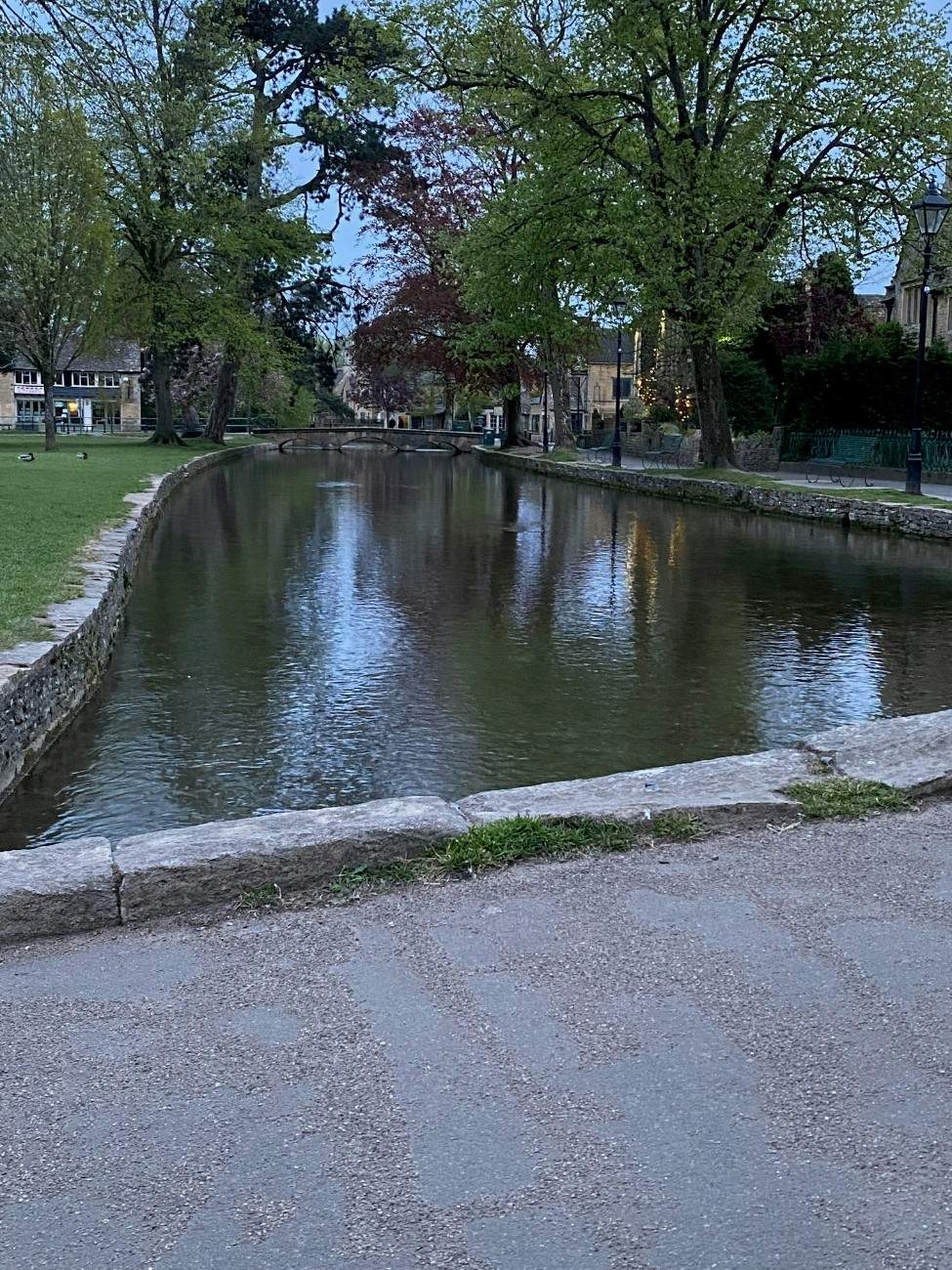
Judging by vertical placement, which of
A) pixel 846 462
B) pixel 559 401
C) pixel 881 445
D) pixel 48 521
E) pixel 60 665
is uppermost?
pixel 559 401

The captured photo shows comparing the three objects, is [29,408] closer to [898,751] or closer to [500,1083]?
[898,751]

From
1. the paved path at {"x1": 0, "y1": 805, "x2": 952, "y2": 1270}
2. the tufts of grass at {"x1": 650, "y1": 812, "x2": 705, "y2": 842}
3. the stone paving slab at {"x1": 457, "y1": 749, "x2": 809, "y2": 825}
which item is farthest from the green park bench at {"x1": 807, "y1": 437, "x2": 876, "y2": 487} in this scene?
the paved path at {"x1": 0, "y1": 805, "x2": 952, "y2": 1270}

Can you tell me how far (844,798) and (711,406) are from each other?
995 inches

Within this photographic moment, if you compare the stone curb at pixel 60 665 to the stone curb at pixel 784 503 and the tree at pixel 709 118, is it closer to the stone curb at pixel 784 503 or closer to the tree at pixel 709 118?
the stone curb at pixel 784 503

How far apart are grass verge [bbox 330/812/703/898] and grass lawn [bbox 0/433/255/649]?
396cm

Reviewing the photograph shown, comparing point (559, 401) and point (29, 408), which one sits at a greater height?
point (29, 408)

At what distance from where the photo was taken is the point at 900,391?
32.8m

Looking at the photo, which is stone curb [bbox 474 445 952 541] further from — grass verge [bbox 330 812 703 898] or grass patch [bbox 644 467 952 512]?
grass verge [bbox 330 812 703 898]

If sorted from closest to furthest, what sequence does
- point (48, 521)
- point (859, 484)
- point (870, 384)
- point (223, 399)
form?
point (48, 521)
point (859, 484)
point (870, 384)
point (223, 399)

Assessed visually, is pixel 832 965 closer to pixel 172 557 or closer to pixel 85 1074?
pixel 85 1074

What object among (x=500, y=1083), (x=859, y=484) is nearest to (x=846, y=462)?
(x=859, y=484)

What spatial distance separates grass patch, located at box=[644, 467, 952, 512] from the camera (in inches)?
799

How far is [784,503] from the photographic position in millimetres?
23672

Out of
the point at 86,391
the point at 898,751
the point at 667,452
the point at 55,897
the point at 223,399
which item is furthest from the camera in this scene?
the point at 86,391
